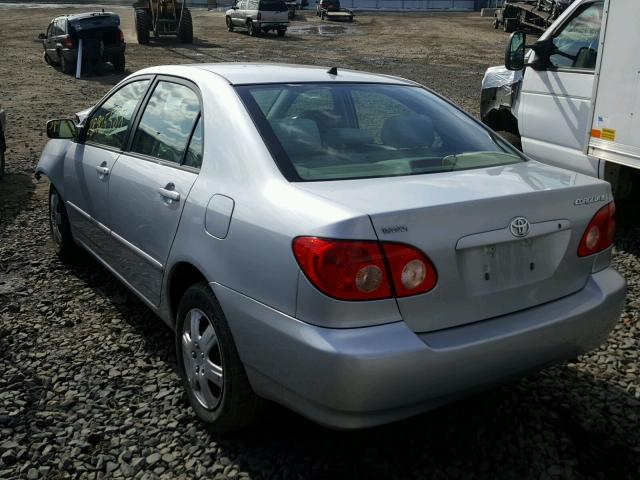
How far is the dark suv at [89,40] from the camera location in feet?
62.2

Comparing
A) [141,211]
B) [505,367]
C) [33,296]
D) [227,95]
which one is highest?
[227,95]

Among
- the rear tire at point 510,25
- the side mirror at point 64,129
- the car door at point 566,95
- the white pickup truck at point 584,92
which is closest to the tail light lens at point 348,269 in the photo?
the side mirror at point 64,129

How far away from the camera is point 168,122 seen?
351 centimetres

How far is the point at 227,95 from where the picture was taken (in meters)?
3.13

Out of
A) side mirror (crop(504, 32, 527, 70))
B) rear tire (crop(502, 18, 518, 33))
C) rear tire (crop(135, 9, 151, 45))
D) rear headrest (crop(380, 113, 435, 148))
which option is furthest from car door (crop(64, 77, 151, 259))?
rear tire (crop(502, 18, 518, 33))

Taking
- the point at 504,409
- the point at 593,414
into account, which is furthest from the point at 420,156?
the point at 593,414

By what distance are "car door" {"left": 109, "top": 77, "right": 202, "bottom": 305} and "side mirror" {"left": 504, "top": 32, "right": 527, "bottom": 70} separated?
3.82m

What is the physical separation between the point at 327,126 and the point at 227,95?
484mm

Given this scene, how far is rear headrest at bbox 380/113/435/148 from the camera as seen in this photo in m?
3.20

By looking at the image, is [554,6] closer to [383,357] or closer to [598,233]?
[598,233]

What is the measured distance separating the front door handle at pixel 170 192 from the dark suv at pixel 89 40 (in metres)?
17.5

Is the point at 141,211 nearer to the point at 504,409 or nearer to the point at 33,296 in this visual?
the point at 33,296

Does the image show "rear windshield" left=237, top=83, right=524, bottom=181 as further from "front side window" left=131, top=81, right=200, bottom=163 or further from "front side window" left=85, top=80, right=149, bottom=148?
"front side window" left=85, top=80, right=149, bottom=148

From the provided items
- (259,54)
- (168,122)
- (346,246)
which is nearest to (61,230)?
(168,122)
